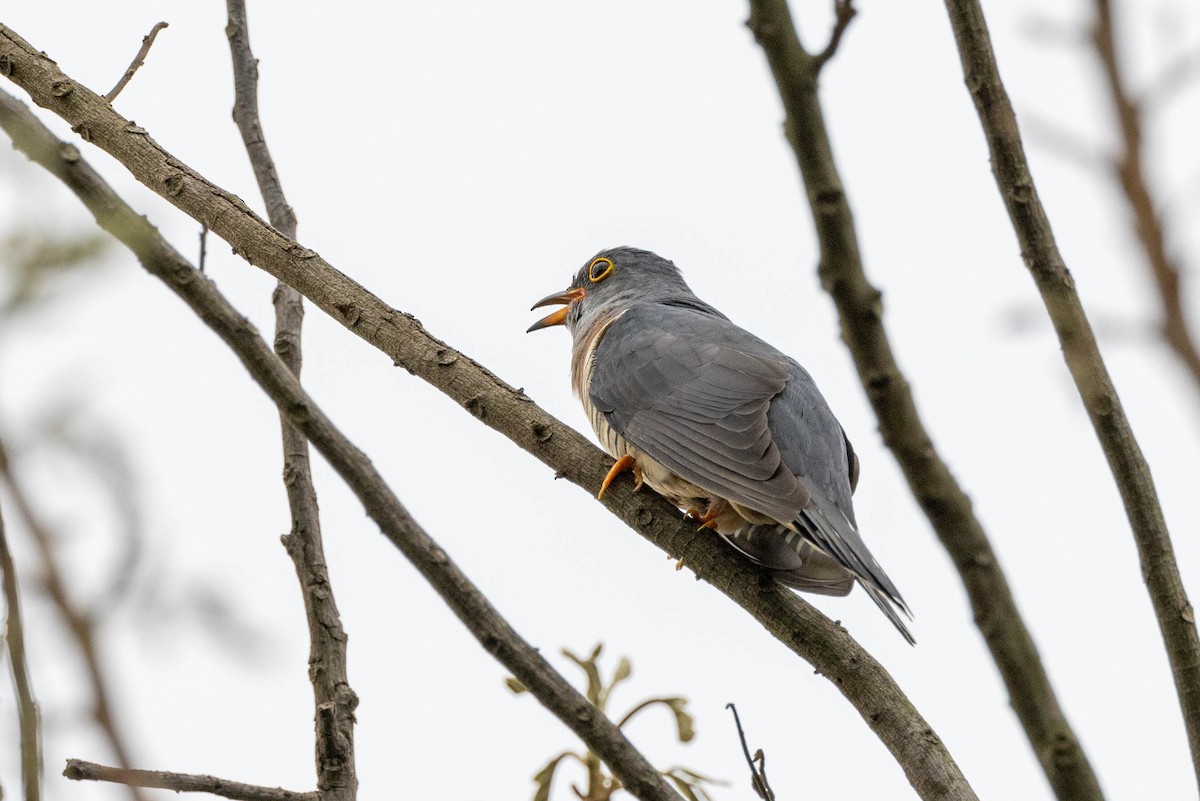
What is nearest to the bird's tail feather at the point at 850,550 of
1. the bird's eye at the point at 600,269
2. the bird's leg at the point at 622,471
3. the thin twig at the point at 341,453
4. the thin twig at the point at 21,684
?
the bird's leg at the point at 622,471

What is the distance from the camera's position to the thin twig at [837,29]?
1685 mm

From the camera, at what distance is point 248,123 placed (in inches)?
173

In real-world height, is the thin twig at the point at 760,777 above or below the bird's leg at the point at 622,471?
below

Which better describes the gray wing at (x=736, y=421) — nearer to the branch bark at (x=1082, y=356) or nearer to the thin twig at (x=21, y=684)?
the branch bark at (x=1082, y=356)

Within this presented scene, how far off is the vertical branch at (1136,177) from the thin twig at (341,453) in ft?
3.98

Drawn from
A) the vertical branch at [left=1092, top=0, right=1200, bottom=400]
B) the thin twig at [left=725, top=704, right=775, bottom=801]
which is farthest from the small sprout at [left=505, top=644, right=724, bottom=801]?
the vertical branch at [left=1092, top=0, right=1200, bottom=400]

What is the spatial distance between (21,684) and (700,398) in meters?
3.15

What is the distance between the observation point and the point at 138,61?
13.0ft

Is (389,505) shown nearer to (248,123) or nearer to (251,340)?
(251,340)

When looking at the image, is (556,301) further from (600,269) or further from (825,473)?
(825,473)

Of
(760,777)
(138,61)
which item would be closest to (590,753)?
(760,777)

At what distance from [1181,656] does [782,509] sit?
1419 mm

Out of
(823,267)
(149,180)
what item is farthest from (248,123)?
(823,267)

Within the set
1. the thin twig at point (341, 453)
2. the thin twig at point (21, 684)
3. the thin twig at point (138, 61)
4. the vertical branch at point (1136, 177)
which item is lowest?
the thin twig at point (21, 684)
